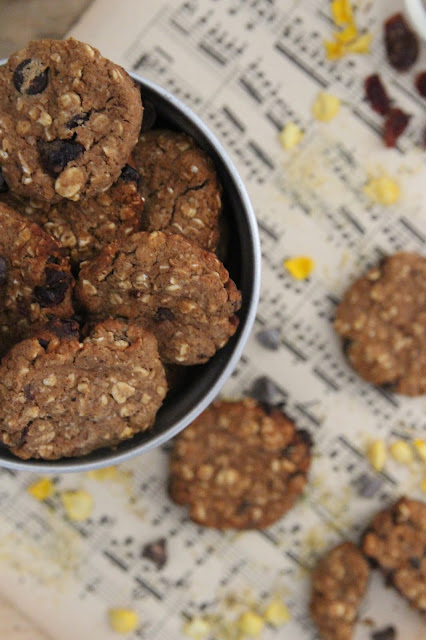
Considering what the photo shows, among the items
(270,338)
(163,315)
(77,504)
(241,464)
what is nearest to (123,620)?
(77,504)

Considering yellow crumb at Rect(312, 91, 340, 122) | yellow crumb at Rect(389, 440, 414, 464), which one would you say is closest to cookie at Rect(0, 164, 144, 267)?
yellow crumb at Rect(312, 91, 340, 122)

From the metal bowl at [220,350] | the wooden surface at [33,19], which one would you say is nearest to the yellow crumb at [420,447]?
the metal bowl at [220,350]

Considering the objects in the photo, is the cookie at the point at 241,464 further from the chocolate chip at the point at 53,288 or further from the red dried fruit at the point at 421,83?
the red dried fruit at the point at 421,83

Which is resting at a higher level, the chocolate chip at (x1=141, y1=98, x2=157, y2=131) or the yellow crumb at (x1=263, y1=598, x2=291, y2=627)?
the chocolate chip at (x1=141, y1=98, x2=157, y2=131)

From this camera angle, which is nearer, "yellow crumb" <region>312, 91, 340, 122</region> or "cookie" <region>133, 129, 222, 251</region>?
"cookie" <region>133, 129, 222, 251</region>

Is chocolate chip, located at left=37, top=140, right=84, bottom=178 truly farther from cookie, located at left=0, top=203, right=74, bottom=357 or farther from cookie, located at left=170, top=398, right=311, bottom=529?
cookie, located at left=170, top=398, right=311, bottom=529

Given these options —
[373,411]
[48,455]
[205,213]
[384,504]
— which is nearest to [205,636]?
[384,504]
